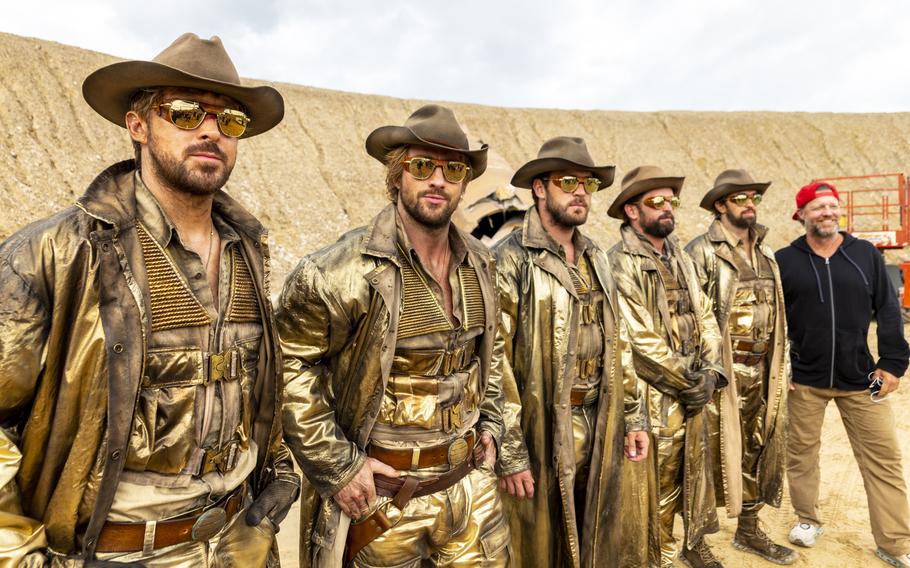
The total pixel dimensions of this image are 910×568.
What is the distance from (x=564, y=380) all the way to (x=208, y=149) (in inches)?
85.7

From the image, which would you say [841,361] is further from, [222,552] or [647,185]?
[222,552]

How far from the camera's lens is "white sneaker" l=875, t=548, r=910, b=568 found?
13.6 feet

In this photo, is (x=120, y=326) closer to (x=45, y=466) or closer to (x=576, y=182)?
(x=45, y=466)

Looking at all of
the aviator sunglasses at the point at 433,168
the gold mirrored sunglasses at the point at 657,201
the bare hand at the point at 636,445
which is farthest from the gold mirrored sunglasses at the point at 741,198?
→ the aviator sunglasses at the point at 433,168

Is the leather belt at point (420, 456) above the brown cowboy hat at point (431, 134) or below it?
below

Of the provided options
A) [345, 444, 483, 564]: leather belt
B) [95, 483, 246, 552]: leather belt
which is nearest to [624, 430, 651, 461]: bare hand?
[345, 444, 483, 564]: leather belt

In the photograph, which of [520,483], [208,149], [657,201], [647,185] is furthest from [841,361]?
[208,149]

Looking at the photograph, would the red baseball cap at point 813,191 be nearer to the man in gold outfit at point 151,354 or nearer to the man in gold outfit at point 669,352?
the man in gold outfit at point 669,352

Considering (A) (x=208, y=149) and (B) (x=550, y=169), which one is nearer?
(A) (x=208, y=149)

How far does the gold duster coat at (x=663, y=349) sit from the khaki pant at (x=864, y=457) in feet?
3.38

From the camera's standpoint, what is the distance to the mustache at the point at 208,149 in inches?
71.5

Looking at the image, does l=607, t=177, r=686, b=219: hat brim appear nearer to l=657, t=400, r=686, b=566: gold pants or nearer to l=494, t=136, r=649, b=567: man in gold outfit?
l=494, t=136, r=649, b=567: man in gold outfit

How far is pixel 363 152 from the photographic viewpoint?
2312 cm

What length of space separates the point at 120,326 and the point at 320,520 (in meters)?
1.25
